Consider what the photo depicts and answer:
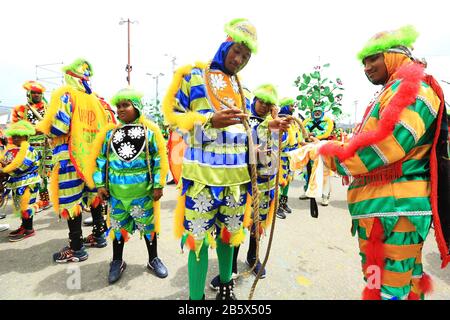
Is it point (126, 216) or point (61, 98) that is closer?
point (126, 216)

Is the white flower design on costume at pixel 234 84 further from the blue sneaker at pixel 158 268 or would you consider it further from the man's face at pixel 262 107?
the blue sneaker at pixel 158 268

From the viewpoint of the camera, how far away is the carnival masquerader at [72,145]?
2.89m

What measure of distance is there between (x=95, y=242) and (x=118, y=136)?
1.73m

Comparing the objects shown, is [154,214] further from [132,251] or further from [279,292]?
[279,292]

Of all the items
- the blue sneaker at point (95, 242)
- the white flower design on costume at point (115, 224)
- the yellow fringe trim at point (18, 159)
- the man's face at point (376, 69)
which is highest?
the man's face at point (376, 69)

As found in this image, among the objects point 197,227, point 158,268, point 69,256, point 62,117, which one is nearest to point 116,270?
point 158,268

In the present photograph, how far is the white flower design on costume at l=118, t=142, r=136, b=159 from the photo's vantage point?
2.55 m

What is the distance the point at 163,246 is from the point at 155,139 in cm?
159

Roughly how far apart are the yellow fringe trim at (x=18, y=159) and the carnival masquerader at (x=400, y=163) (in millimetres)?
4197

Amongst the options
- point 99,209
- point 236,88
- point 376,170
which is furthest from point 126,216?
point 376,170

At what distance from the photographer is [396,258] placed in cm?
147

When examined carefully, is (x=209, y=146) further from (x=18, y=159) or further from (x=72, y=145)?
(x=18, y=159)

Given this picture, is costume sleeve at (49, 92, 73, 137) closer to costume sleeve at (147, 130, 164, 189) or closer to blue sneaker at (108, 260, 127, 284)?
costume sleeve at (147, 130, 164, 189)

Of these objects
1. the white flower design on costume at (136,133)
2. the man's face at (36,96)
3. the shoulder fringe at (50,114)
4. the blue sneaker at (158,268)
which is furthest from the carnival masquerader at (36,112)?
the blue sneaker at (158,268)
